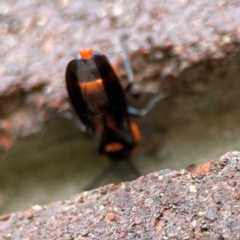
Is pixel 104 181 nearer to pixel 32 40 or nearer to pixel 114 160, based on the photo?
pixel 114 160

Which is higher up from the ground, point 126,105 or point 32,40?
point 32,40

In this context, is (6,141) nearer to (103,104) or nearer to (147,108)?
(103,104)

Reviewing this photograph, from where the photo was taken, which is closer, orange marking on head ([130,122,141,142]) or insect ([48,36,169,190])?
insect ([48,36,169,190])

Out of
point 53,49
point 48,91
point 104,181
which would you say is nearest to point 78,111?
point 48,91

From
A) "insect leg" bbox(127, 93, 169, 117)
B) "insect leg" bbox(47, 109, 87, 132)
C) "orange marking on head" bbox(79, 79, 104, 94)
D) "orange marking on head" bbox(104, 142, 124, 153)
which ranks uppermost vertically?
"orange marking on head" bbox(79, 79, 104, 94)

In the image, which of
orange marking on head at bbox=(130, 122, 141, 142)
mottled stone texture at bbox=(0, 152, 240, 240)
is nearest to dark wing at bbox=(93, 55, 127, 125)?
orange marking on head at bbox=(130, 122, 141, 142)

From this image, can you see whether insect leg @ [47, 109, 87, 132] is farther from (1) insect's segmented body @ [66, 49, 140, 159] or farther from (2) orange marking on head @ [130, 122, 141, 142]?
(2) orange marking on head @ [130, 122, 141, 142]

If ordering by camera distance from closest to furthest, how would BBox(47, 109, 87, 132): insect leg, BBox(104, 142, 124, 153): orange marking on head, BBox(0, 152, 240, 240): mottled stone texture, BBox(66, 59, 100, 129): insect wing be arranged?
BBox(0, 152, 240, 240): mottled stone texture
BBox(66, 59, 100, 129): insect wing
BBox(47, 109, 87, 132): insect leg
BBox(104, 142, 124, 153): orange marking on head

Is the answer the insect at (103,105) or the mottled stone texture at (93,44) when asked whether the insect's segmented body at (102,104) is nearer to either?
the insect at (103,105)
